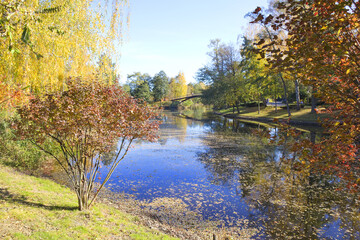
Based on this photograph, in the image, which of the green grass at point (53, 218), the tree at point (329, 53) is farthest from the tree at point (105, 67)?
the tree at point (329, 53)

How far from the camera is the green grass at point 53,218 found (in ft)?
19.1

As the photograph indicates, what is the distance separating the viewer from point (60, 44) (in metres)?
10.7

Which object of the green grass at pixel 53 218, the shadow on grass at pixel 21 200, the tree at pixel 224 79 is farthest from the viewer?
the tree at pixel 224 79

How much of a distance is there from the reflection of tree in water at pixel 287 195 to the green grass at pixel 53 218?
4.21m

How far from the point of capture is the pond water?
8.21 m

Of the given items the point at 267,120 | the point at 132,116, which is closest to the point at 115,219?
the point at 132,116

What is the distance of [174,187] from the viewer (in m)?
11.9

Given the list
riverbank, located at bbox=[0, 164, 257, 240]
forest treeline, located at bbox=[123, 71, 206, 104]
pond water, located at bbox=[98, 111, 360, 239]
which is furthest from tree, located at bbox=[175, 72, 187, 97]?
riverbank, located at bbox=[0, 164, 257, 240]

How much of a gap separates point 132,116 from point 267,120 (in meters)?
36.2

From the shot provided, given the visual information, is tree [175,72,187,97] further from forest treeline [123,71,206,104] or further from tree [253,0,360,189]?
tree [253,0,360,189]

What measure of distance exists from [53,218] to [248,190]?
26.6 feet

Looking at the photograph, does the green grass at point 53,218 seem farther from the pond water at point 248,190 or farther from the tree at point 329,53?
the tree at point 329,53

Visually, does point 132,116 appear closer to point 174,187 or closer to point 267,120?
point 174,187

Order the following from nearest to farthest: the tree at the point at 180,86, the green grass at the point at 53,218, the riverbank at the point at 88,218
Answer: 1. the green grass at the point at 53,218
2. the riverbank at the point at 88,218
3. the tree at the point at 180,86
